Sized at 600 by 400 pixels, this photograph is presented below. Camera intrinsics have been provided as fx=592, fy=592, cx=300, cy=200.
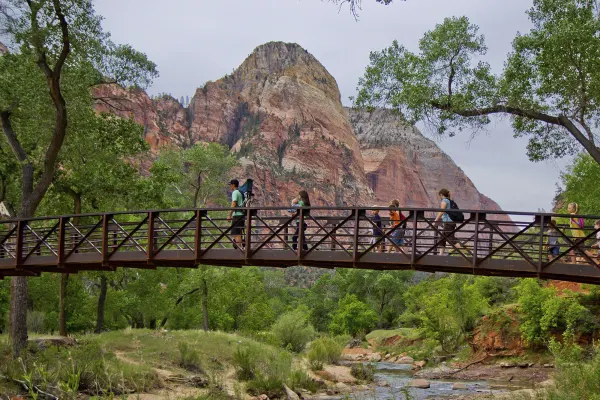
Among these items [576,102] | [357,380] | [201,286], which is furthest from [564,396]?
[201,286]

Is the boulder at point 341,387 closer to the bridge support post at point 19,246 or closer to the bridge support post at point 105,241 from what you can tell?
the bridge support post at point 105,241

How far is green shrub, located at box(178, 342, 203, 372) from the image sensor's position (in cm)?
2247

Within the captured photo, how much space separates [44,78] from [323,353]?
20.1 metres

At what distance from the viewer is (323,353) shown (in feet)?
106

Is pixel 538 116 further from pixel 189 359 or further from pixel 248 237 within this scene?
pixel 189 359

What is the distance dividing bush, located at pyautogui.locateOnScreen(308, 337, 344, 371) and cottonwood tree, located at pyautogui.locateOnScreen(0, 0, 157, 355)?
1543 centimetres

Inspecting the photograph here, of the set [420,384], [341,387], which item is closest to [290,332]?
[341,387]

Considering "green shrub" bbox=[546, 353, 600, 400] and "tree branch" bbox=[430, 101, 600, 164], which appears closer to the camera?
"green shrub" bbox=[546, 353, 600, 400]

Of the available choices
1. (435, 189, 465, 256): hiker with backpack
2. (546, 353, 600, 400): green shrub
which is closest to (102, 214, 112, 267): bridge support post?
(435, 189, 465, 256): hiker with backpack

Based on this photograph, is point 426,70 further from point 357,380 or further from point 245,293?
point 245,293

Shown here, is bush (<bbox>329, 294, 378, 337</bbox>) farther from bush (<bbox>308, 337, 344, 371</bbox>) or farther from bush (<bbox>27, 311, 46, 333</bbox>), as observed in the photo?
bush (<bbox>27, 311, 46, 333</bbox>)

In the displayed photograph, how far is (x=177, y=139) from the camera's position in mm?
190750

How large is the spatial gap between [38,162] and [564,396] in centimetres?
1826

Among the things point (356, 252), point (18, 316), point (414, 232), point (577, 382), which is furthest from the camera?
point (18, 316)
